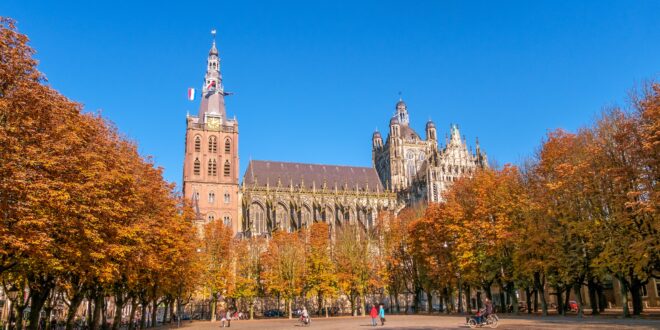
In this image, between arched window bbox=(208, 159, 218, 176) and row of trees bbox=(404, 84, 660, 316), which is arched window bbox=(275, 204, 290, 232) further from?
row of trees bbox=(404, 84, 660, 316)

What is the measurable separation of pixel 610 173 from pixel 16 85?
3482 cm

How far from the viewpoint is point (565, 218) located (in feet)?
127

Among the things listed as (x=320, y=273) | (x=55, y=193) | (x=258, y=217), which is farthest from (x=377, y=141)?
(x=55, y=193)

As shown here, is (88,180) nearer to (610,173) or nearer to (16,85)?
(16,85)

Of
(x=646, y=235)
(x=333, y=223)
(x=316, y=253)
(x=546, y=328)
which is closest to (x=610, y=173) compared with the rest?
(x=646, y=235)

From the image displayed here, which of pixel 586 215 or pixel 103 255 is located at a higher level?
pixel 586 215

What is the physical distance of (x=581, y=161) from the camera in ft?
126

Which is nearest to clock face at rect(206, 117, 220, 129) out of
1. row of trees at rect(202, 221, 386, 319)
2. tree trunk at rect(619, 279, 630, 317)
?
row of trees at rect(202, 221, 386, 319)

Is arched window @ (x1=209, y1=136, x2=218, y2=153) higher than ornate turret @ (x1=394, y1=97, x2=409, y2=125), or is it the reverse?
ornate turret @ (x1=394, y1=97, x2=409, y2=125)

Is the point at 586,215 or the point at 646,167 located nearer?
the point at 646,167

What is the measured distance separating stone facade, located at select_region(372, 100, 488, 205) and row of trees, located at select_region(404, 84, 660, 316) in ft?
145

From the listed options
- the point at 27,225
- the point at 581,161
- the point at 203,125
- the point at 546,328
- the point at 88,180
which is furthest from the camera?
the point at 203,125

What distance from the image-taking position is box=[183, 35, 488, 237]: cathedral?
92.9 metres

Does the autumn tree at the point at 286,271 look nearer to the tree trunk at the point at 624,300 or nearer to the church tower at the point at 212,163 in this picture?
the church tower at the point at 212,163
